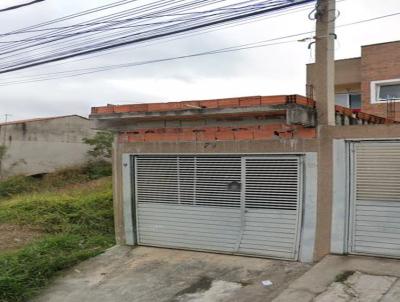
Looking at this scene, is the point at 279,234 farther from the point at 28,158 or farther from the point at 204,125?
the point at 28,158

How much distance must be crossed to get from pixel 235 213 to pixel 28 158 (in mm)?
17809

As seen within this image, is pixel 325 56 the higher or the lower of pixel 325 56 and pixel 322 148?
the higher

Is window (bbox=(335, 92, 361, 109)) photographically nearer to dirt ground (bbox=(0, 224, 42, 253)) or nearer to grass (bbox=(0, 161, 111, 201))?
grass (bbox=(0, 161, 111, 201))

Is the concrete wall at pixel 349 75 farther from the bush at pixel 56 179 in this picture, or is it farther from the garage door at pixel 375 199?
the garage door at pixel 375 199

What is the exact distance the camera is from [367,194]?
293 inches

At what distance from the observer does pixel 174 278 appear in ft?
25.7

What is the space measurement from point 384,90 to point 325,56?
→ 1600 cm

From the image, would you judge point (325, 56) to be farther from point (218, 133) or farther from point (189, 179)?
point (189, 179)

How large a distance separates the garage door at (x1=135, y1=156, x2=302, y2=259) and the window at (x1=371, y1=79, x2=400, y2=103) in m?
15.3


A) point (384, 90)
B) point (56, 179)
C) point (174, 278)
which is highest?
point (384, 90)

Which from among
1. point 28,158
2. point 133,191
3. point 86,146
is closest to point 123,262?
point 133,191

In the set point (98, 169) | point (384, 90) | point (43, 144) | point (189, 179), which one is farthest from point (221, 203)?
point (43, 144)

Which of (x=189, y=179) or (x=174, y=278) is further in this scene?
(x=189, y=179)

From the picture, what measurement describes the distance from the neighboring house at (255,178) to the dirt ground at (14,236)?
6.89ft
